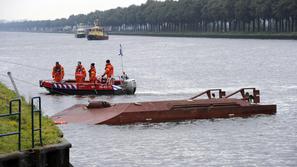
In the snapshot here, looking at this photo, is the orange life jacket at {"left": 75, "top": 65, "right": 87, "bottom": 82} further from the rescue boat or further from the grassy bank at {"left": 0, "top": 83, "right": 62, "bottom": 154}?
the grassy bank at {"left": 0, "top": 83, "right": 62, "bottom": 154}

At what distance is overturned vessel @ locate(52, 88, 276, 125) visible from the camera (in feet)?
116

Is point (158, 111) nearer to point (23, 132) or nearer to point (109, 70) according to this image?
point (109, 70)

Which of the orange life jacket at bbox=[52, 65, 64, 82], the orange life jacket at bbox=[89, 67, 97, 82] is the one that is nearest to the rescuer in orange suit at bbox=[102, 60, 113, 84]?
the orange life jacket at bbox=[89, 67, 97, 82]

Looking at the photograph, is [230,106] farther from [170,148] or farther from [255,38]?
[255,38]

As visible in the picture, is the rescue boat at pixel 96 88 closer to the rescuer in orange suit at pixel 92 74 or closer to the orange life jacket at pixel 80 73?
the rescuer in orange suit at pixel 92 74

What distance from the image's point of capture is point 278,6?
157 metres

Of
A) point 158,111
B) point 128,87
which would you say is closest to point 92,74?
point 128,87

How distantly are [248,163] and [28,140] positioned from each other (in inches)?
412

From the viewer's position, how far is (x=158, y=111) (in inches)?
1396

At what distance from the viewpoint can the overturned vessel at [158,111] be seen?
3534cm

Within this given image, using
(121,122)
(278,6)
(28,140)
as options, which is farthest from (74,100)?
(278,6)

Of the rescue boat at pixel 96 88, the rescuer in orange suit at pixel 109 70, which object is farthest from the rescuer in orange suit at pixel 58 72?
the rescuer in orange suit at pixel 109 70

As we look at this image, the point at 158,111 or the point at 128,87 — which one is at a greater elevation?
the point at 128,87

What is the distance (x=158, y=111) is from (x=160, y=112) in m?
0.13
